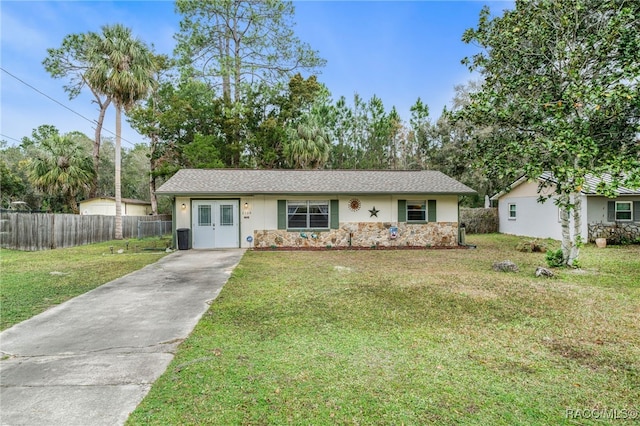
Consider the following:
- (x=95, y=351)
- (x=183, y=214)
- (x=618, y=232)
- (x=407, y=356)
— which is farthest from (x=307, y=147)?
(x=407, y=356)

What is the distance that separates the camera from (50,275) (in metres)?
7.96

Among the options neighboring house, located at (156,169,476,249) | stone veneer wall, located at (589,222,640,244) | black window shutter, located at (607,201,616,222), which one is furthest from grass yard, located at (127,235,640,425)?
black window shutter, located at (607,201,616,222)

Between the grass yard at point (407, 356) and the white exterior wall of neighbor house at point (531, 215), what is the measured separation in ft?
31.2

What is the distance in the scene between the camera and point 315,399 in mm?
2777

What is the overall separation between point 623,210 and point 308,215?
45.2ft

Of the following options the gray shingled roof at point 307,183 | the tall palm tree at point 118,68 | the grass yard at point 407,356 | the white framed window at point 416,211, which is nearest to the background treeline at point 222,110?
the tall palm tree at point 118,68

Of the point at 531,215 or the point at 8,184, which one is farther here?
the point at 8,184

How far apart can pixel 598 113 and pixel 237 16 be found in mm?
23789

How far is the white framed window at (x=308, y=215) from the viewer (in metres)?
13.8

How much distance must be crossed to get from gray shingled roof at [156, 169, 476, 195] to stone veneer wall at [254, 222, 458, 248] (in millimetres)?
1481

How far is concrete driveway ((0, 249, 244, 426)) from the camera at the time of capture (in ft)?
8.79

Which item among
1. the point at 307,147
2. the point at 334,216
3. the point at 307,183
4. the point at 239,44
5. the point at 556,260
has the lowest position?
the point at 556,260

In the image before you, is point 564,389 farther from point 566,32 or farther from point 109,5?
point 109,5

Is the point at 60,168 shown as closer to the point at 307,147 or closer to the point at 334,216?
the point at 307,147
